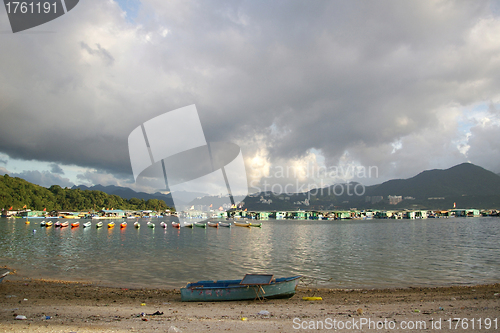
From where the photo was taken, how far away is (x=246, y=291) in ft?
47.9

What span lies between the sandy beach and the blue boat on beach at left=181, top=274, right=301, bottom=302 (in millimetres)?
345

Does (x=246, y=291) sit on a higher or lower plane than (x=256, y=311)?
higher

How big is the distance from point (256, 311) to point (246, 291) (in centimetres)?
188

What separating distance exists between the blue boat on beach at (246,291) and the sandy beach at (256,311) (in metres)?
0.34

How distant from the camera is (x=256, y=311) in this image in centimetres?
1280

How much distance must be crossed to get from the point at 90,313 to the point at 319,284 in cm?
1420

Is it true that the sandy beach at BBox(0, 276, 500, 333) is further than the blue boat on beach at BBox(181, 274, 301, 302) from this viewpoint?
No

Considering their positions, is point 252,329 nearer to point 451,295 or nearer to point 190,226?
point 451,295

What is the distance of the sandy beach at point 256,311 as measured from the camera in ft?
33.4

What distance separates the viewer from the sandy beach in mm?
10172

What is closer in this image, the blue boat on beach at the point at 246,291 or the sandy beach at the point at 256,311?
the sandy beach at the point at 256,311

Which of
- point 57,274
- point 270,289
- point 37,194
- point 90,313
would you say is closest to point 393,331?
point 270,289

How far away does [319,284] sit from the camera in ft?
64.8

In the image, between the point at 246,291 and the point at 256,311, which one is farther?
the point at 246,291
